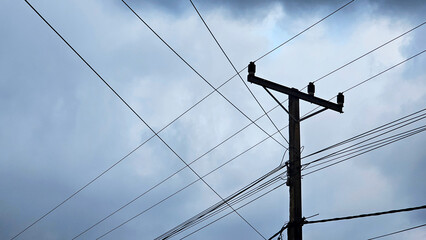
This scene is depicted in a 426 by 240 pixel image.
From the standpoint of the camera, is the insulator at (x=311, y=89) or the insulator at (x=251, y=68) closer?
the insulator at (x=251, y=68)

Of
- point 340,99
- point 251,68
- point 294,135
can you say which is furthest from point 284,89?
point 340,99

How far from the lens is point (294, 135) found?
13.3 metres

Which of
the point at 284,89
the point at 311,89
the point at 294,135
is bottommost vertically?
the point at 294,135

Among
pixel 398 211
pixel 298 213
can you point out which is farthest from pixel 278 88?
pixel 398 211

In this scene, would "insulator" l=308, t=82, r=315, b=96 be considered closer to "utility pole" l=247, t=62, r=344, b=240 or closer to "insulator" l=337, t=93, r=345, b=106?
"utility pole" l=247, t=62, r=344, b=240

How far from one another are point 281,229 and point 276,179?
1319mm

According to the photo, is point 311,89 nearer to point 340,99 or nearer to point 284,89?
point 284,89

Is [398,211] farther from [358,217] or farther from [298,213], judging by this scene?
[298,213]

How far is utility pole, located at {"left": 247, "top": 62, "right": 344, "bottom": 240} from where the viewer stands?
489 inches

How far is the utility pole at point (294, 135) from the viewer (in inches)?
489

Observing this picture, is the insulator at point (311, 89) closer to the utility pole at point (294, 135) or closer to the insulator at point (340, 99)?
the utility pole at point (294, 135)

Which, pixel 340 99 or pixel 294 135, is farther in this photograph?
pixel 340 99

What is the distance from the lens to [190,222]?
638 inches

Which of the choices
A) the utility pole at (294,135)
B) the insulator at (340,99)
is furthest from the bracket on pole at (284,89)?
the insulator at (340,99)
